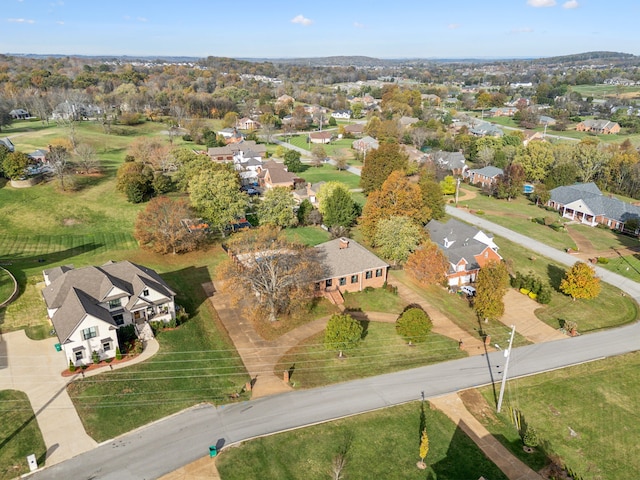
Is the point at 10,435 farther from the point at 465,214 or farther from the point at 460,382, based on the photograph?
the point at 465,214

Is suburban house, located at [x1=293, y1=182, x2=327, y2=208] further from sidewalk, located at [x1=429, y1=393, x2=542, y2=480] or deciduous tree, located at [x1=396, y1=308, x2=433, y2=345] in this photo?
sidewalk, located at [x1=429, y1=393, x2=542, y2=480]

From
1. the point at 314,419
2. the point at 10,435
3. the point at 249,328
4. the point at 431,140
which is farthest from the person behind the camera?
the point at 431,140

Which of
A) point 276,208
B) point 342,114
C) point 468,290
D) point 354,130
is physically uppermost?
point 342,114

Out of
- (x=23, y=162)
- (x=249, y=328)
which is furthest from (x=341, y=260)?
→ (x=23, y=162)

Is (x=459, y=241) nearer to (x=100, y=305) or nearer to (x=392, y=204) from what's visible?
(x=392, y=204)

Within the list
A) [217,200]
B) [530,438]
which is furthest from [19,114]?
[530,438]

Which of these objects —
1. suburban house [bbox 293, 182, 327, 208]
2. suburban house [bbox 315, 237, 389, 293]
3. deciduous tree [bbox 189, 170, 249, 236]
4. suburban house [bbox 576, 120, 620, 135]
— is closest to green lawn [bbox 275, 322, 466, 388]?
suburban house [bbox 315, 237, 389, 293]

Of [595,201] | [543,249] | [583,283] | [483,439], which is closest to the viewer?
[483,439]
